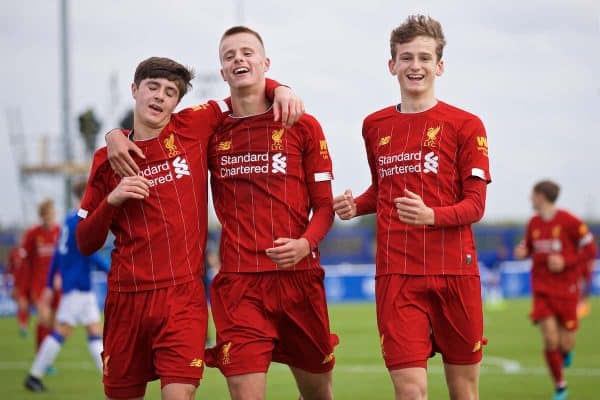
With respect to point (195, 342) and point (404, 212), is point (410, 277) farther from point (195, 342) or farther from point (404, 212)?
point (195, 342)

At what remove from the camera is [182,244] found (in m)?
6.31

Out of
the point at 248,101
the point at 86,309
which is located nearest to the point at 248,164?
the point at 248,101

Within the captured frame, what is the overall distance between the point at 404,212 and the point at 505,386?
690cm

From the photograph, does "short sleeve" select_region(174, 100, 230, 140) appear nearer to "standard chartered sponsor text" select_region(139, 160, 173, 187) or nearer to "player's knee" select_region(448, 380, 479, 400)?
"standard chartered sponsor text" select_region(139, 160, 173, 187)

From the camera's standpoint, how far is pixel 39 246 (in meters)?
17.3

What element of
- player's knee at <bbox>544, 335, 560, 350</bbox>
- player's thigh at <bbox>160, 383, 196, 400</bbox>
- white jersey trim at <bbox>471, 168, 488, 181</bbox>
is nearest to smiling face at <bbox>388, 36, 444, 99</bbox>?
white jersey trim at <bbox>471, 168, 488, 181</bbox>

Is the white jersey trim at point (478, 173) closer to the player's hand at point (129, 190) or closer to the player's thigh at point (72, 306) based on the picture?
the player's hand at point (129, 190)

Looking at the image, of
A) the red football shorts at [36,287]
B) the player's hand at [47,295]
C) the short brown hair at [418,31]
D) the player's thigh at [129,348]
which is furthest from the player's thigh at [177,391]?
the red football shorts at [36,287]

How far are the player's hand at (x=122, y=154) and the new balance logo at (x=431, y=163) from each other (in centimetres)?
176

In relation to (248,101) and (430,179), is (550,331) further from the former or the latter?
(248,101)

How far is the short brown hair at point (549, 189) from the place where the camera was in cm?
1257

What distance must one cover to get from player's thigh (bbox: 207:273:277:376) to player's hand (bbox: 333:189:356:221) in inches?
24.8

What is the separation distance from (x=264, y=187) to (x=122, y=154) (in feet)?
3.01

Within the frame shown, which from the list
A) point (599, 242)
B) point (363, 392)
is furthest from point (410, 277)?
point (599, 242)
